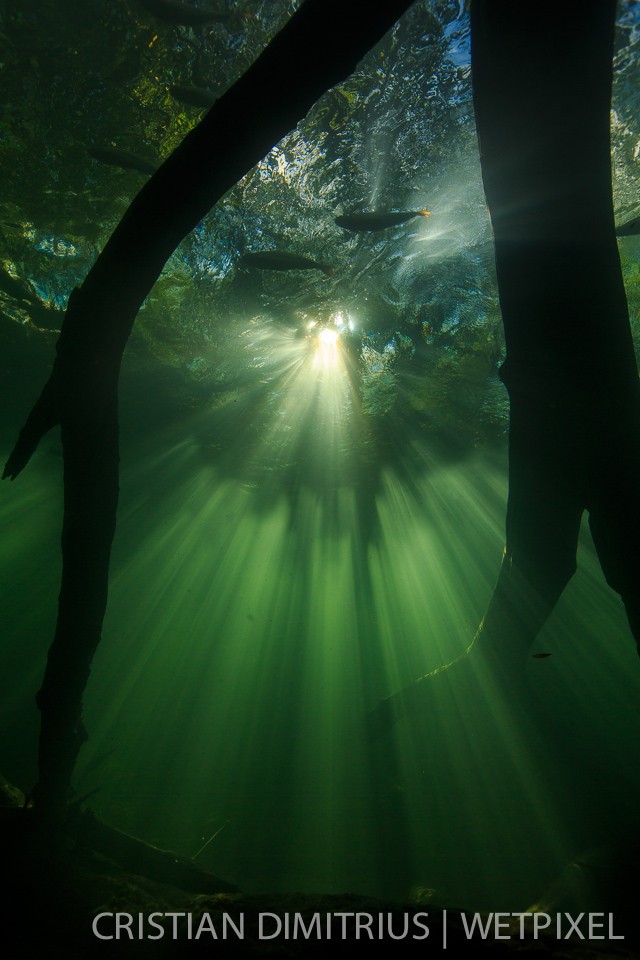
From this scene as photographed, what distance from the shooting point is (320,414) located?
1302 cm

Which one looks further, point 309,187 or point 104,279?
point 309,187

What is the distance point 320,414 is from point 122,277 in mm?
11543

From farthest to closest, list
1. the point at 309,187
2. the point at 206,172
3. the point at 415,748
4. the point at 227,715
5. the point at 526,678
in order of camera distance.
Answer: the point at 227,715, the point at 415,748, the point at 309,187, the point at 526,678, the point at 206,172

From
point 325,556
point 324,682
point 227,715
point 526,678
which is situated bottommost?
point 324,682

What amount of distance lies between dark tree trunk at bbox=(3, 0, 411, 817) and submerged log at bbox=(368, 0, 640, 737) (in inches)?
39.5

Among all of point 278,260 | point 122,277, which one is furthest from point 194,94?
point 122,277

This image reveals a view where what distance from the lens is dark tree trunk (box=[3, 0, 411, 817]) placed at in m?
1.41

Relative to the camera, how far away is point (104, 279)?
1597 millimetres

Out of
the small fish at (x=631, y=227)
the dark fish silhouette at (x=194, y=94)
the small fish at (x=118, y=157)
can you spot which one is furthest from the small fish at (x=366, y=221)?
the small fish at (x=118, y=157)

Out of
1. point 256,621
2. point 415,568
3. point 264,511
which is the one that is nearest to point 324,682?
point 256,621

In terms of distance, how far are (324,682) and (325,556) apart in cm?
2871

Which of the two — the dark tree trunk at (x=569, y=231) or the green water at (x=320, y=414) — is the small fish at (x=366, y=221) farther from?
the green water at (x=320, y=414)

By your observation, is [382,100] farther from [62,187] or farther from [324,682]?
[324,682]

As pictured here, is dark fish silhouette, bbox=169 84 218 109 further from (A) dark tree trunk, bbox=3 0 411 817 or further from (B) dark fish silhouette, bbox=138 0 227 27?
(A) dark tree trunk, bbox=3 0 411 817
